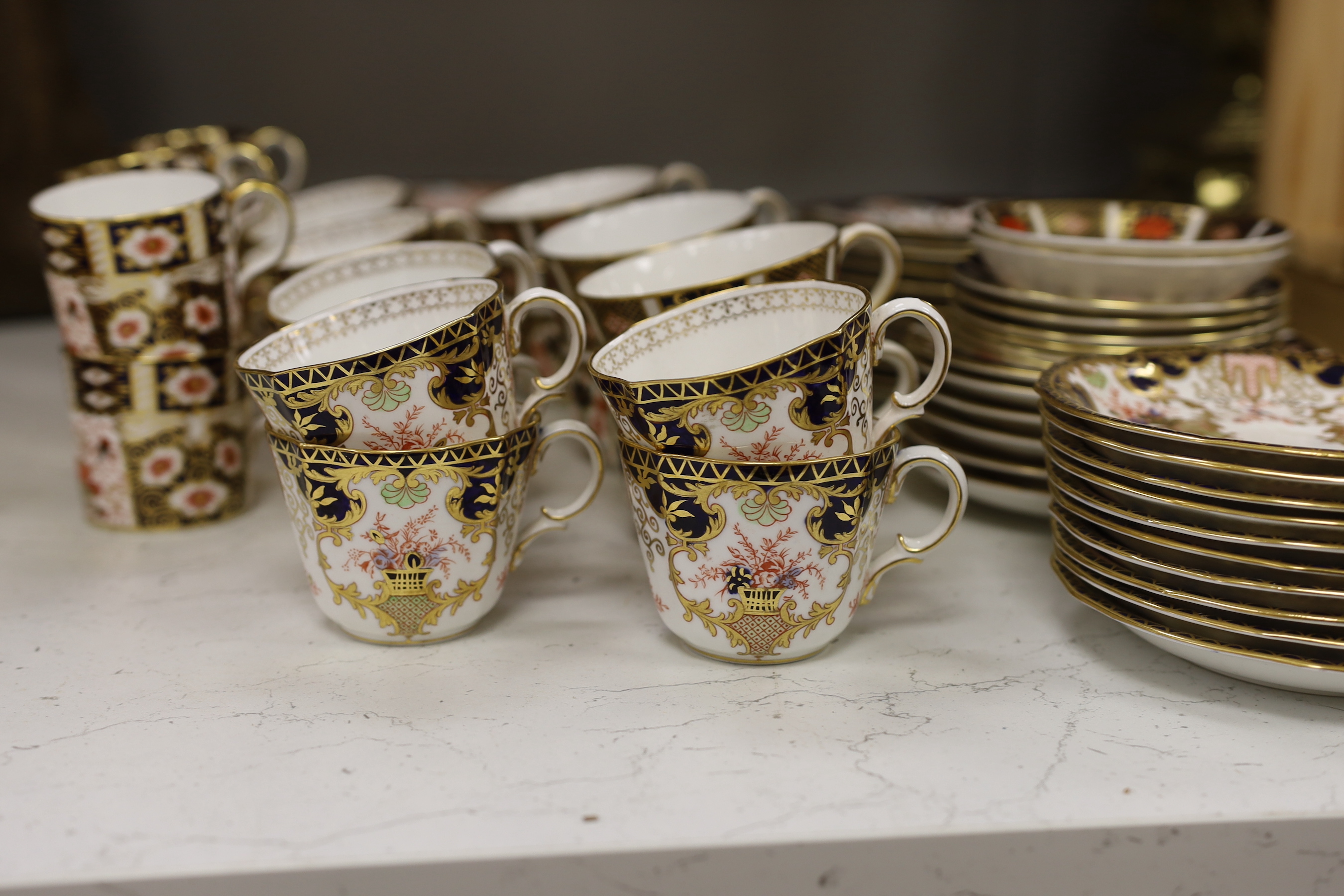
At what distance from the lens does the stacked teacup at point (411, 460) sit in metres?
0.70

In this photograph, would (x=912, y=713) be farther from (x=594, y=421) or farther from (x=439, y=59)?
(x=439, y=59)

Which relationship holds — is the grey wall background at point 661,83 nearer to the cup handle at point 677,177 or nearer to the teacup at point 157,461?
the cup handle at point 677,177

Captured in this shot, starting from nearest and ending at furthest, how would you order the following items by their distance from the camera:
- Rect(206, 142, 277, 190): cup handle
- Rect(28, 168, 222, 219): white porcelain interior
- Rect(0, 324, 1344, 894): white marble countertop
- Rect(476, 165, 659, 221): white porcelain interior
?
Rect(0, 324, 1344, 894): white marble countertop < Rect(28, 168, 222, 219): white porcelain interior < Rect(206, 142, 277, 190): cup handle < Rect(476, 165, 659, 221): white porcelain interior

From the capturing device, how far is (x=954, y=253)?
118cm

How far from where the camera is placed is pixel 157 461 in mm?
958

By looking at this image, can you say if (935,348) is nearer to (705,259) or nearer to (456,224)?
(705,259)

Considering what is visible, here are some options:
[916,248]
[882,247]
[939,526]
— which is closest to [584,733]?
[939,526]

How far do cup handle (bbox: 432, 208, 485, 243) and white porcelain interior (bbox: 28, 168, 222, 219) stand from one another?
8.5 inches

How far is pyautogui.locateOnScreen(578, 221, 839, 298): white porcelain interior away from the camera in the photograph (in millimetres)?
951

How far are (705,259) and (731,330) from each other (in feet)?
0.63

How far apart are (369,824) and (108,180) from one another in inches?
28.1

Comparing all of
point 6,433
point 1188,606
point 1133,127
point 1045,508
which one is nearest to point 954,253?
point 1045,508

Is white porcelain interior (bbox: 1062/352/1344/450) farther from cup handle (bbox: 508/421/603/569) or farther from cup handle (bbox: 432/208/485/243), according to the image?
cup handle (bbox: 432/208/485/243)

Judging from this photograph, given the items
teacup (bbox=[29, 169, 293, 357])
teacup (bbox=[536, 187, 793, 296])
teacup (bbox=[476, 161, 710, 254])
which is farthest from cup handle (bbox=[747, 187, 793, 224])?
teacup (bbox=[29, 169, 293, 357])
